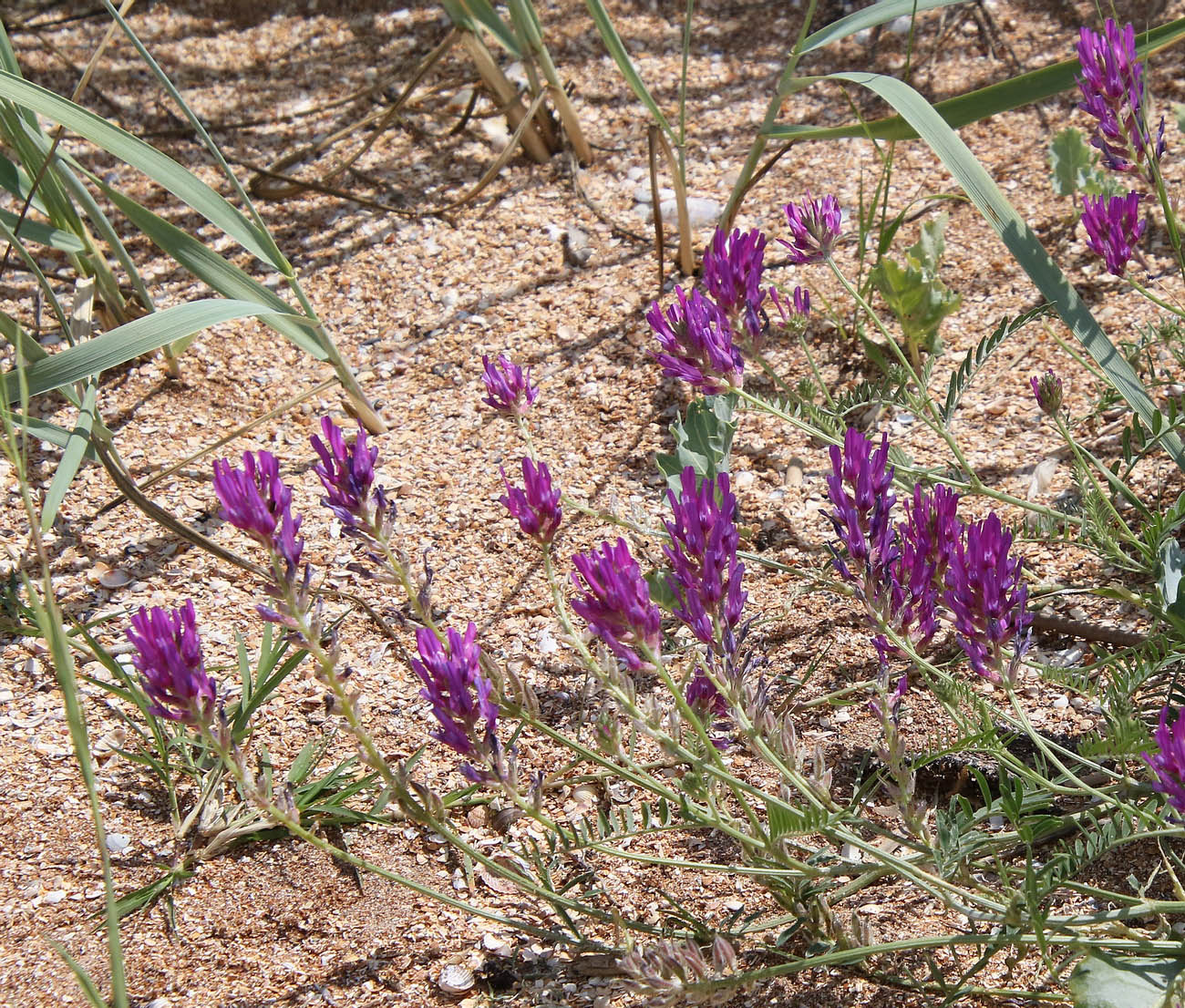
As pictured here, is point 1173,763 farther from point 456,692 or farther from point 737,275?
point 737,275

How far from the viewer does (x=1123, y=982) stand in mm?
1201

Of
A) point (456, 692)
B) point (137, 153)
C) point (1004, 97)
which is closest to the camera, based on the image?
point (456, 692)

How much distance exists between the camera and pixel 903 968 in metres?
1.42

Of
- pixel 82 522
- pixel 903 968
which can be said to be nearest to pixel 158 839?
pixel 82 522

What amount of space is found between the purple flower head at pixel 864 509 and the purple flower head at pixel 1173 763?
0.32m

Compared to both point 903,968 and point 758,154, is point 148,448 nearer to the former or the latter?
point 758,154

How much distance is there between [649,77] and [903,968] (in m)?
2.43

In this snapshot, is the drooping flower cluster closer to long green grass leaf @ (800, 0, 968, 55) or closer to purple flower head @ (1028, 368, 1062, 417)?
purple flower head @ (1028, 368, 1062, 417)

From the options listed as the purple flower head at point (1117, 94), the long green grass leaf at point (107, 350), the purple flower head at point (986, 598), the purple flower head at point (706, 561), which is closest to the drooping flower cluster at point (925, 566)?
the purple flower head at point (986, 598)

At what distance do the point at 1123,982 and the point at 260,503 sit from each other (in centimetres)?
105

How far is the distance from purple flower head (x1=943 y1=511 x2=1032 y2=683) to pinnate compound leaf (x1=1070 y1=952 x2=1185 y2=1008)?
32cm

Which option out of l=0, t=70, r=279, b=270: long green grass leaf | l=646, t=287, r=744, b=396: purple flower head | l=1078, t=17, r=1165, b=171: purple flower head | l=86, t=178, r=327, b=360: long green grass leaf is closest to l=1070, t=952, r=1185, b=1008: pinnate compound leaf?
l=646, t=287, r=744, b=396: purple flower head

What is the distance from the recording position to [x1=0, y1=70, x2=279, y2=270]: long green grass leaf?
1735 mm

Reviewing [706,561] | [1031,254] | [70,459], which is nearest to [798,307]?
[1031,254]
